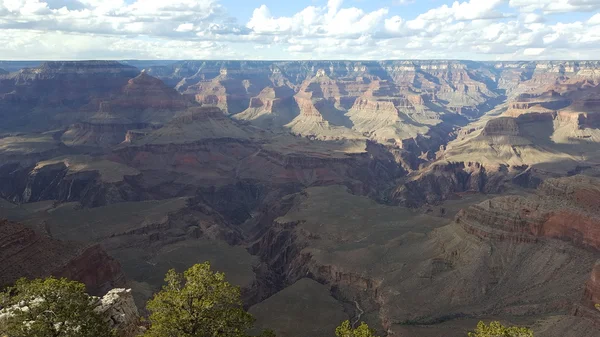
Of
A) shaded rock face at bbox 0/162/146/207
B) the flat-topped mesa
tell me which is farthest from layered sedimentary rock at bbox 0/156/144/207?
the flat-topped mesa

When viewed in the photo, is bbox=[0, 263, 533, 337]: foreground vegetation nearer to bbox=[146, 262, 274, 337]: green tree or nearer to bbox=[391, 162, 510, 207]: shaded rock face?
bbox=[146, 262, 274, 337]: green tree

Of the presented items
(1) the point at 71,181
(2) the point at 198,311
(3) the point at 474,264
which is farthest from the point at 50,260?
(1) the point at 71,181

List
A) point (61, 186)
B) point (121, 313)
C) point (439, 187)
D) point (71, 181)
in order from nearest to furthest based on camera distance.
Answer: point (121, 313) < point (71, 181) < point (61, 186) < point (439, 187)

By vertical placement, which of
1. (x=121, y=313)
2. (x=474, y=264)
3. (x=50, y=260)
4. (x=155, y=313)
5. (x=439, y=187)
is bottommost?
(x=439, y=187)

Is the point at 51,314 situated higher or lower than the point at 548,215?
higher

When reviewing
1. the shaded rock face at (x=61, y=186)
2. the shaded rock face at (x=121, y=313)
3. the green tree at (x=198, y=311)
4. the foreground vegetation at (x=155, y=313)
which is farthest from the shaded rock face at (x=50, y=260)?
the shaded rock face at (x=61, y=186)

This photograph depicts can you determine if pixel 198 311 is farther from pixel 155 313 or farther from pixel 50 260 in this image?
pixel 50 260
